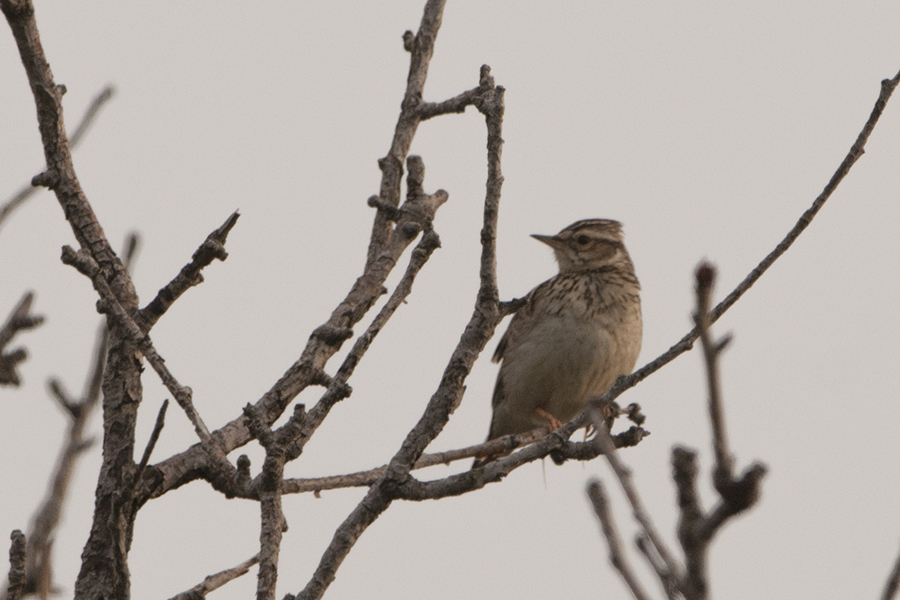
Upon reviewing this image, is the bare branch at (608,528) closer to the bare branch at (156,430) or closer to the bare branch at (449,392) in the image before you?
the bare branch at (156,430)

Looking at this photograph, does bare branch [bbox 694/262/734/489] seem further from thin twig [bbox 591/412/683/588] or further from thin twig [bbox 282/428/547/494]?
thin twig [bbox 282/428/547/494]

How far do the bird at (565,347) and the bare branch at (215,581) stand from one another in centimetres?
485

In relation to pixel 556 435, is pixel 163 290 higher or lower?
higher

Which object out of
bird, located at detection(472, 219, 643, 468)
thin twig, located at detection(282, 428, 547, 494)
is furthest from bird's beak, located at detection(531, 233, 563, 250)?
thin twig, located at detection(282, 428, 547, 494)

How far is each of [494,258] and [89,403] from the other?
5.36ft

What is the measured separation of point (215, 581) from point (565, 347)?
5685mm

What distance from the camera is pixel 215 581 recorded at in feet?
13.1

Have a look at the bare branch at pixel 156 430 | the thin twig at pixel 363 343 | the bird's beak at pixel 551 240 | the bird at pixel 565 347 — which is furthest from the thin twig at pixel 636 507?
the bird's beak at pixel 551 240

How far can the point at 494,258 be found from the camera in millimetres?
4145

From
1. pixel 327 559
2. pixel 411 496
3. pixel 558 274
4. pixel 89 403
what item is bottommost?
pixel 327 559

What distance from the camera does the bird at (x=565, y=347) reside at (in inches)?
368

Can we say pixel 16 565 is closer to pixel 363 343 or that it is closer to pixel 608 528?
pixel 363 343

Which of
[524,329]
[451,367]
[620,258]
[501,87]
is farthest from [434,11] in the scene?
[620,258]

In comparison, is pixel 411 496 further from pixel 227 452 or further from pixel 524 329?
pixel 524 329
